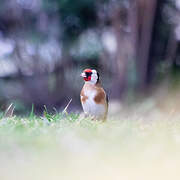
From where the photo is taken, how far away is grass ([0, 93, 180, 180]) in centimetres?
215

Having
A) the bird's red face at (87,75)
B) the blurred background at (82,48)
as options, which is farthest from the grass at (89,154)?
the blurred background at (82,48)

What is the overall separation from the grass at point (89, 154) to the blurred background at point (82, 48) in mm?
8234

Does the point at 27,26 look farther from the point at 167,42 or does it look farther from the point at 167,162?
the point at 167,162

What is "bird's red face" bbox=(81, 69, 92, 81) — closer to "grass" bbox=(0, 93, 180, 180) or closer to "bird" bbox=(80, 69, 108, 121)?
"bird" bbox=(80, 69, 108, 121)

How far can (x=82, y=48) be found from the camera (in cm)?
1359

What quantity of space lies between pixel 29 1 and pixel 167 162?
12.2 m

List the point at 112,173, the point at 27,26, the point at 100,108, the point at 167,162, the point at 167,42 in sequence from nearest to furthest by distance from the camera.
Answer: the point at 112,173 → the point at 167,162 → the point at 100,108 → the point at 167,42 → the point at 27,26

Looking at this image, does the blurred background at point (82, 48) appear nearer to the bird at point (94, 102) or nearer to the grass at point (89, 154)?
the bird at point (94, 102)

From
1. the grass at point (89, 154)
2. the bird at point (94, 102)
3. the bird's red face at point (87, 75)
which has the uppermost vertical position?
the grass at point (89, 154)

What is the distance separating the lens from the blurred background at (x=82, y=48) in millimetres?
12070

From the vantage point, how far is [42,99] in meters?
13.9

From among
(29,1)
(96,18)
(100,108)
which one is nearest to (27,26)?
(29,1)

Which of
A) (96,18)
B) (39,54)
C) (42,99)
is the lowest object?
(42,99)

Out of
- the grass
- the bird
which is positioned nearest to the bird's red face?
the bird
